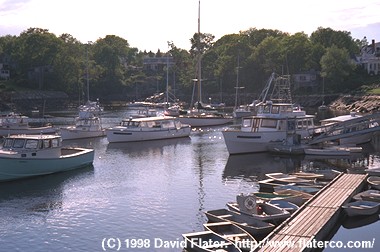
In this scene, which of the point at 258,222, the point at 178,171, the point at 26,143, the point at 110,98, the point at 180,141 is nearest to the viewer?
the point at 258,222

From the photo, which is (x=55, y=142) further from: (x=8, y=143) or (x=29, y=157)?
(x=8, y=143)

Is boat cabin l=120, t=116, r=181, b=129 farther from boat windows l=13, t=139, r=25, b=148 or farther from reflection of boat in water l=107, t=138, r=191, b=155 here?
boat windows l=13, t=139, r=25, b=148

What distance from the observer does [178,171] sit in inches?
1751

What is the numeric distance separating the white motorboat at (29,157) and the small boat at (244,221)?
17.2 m

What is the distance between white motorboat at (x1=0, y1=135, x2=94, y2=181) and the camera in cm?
3812

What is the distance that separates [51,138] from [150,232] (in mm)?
16360

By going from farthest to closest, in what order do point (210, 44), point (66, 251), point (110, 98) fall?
point (210, 44), point (110, 98), point (66, 251)

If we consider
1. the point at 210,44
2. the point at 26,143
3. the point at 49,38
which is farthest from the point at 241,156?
the point at 210,44

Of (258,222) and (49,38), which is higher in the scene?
(49,38)

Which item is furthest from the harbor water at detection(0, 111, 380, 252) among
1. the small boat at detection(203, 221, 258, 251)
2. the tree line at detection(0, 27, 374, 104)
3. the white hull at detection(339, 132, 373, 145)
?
the tree line at detection(0, 27, 374, 104)

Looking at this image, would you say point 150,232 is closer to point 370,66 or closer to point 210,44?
point 370,66

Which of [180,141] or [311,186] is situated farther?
[180,141]

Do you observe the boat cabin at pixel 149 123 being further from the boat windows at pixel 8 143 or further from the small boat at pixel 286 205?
the small boat at pixel 286 205

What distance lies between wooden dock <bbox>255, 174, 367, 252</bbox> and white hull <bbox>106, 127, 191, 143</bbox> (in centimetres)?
3355
